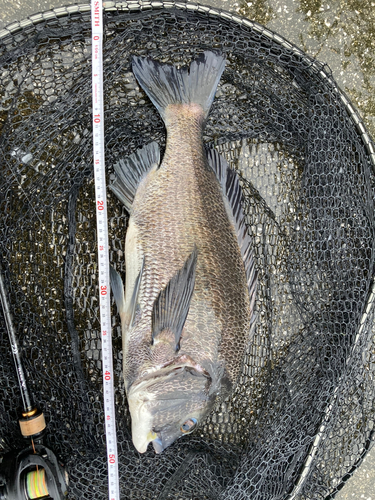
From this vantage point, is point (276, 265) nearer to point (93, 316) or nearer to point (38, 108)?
point (93, 316)

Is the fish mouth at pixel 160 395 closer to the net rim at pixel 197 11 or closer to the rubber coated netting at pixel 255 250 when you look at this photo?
the rubber coated netting at pixel 255 250

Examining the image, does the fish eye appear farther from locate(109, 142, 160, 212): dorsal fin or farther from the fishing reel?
locate(109, 142, 160, 212): dorsal fin

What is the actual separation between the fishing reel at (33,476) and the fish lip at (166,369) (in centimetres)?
48

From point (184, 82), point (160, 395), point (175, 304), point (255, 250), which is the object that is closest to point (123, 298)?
point (175, 304)

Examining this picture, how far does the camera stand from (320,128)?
1.99 m

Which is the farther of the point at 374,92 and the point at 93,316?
the point at 374,92

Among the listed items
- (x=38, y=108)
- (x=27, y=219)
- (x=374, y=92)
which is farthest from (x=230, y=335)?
(x=374, y=92)

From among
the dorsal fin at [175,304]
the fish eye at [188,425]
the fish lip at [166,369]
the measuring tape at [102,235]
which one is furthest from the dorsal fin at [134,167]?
the fish eye at [188,425]

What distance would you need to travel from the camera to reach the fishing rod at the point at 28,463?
1713 mm

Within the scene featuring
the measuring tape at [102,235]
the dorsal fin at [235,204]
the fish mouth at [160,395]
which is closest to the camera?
the fish mouth at [160,395]

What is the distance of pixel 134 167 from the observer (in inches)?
75.5

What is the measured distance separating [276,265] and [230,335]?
0.52 metres

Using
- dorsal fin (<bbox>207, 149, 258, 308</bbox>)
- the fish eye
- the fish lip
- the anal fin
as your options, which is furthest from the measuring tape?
dorsal fin (<bbox>207, 149, 258, 308</bbox>)

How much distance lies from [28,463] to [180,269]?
1016mm
